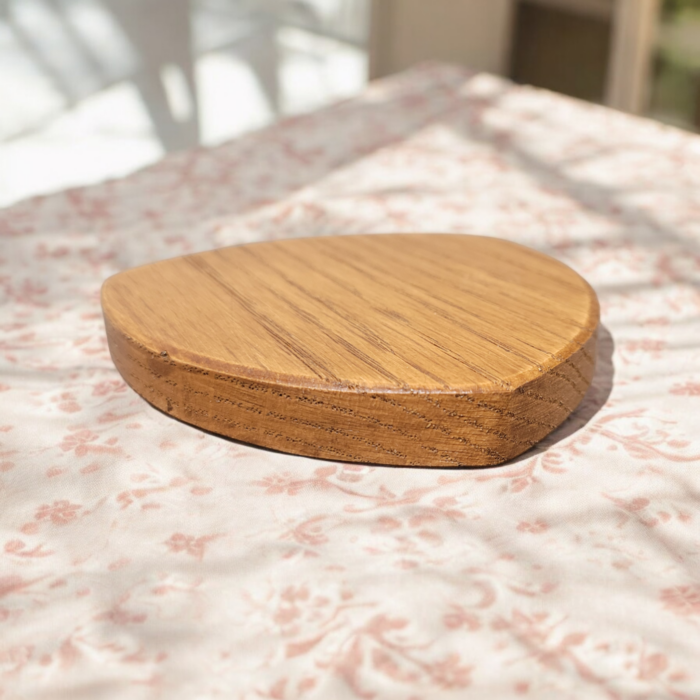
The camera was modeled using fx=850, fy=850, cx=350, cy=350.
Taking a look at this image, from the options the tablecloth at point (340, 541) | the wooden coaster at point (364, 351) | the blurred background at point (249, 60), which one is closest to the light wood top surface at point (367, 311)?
the wooden coaster at point (364, 351)

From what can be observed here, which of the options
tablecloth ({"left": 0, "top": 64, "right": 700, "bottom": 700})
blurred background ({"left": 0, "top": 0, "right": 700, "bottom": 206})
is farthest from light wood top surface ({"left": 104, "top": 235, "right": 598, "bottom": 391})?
blurred background ({"left": 0, "top": 0, "right": 700, "bottom": 206})

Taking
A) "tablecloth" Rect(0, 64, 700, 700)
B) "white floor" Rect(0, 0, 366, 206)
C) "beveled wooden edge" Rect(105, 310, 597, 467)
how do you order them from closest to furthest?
"tablecloth" Rect(0, 64, 700, 700)
"beveled wooden edge" Rect(105, 310, 597, 467)
"white floor" Rect(0, 0, 366, 206)

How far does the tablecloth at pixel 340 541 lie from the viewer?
2.37 ft

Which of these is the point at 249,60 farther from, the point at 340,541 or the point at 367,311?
the point at 340,541

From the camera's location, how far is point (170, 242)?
5.74 ft

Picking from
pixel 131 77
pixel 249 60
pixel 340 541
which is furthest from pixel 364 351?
pixel 249 60

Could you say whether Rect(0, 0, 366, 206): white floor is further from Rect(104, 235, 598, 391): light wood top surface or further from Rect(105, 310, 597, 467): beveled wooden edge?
Rect(105, 310, 597, 467): beveled wooden edge

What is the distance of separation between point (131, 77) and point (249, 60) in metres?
0.59

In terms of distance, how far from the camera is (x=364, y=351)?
104 centimetres

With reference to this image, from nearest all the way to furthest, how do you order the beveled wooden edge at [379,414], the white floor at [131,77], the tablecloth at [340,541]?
the tablecloth at [340,541] < the beveled wooden edge at [379,414] < the white floor at [131,77]

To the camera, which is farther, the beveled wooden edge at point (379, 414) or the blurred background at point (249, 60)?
the blurred background at point (249, 60)

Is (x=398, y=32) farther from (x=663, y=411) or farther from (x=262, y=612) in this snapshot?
(x=262, y=612)

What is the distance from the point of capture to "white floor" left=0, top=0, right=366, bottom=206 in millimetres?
3385

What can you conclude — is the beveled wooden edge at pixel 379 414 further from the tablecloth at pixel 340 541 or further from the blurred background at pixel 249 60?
the blurred background at pixel 249 60
